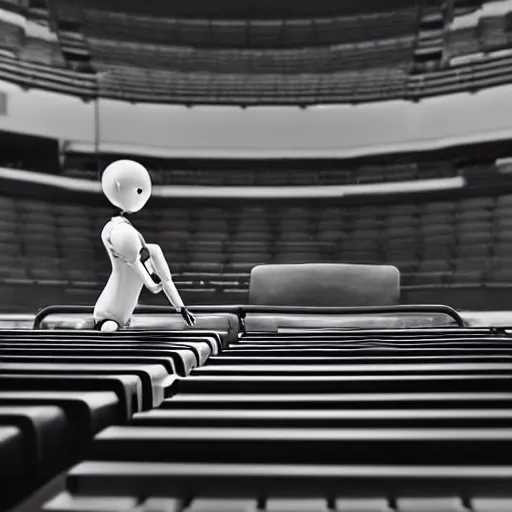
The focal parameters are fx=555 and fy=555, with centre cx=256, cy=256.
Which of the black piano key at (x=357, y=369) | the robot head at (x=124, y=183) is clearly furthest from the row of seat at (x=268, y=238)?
the black piano key at (x=357, y=369)

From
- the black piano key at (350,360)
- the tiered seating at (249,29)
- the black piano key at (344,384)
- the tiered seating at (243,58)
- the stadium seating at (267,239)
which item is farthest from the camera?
the tiered seating at (243,58)

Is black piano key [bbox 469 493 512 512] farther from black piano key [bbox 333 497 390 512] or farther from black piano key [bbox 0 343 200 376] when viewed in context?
black piano key [bbox 0 343 200 376]

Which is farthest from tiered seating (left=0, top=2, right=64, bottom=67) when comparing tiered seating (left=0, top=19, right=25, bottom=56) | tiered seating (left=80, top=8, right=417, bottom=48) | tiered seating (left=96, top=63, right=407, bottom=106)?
tiered seating (left=96, top=63, right=407, bottom=106)

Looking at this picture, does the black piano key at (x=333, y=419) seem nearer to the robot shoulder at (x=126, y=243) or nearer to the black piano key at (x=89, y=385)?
the black piano key at (x=89, y=385)

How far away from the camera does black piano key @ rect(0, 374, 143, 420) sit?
0.41m

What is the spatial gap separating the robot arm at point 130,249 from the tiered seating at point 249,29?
20.6ft

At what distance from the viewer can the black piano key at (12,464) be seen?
28cm

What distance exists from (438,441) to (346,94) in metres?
6.64

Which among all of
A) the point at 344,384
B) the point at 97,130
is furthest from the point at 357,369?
the point at 97,130

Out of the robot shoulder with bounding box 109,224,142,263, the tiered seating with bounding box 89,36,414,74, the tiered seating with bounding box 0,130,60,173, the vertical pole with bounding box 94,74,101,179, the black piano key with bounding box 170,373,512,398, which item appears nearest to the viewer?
the black piano key with bounding box 170,373,512,398

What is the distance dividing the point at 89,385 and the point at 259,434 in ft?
0.56

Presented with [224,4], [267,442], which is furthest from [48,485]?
[224,4]

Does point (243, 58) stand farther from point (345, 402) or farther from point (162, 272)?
point (345, 402)

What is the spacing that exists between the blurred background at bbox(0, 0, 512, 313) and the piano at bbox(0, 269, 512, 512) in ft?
18.5
